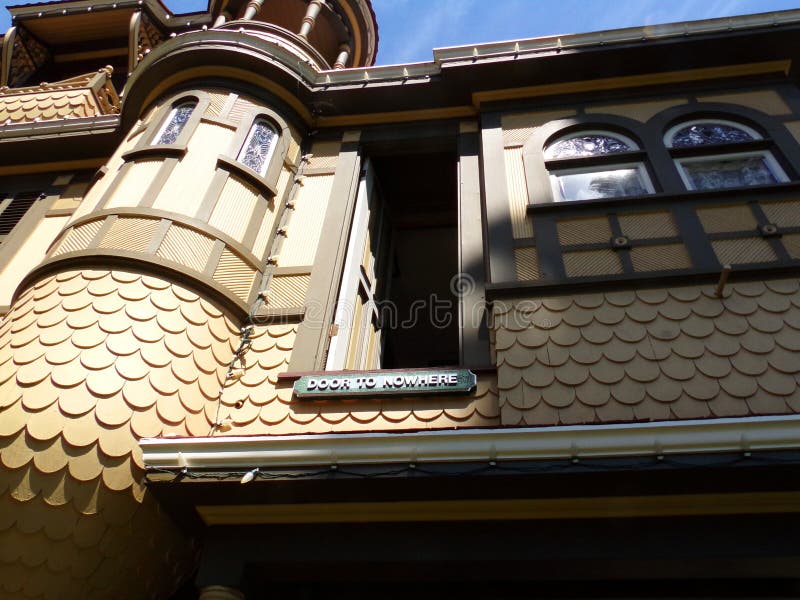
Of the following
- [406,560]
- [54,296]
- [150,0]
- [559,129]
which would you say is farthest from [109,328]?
[150,0]

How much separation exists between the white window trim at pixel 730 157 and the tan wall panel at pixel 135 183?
5.63 meters

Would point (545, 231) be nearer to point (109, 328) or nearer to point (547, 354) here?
point (547, 354)

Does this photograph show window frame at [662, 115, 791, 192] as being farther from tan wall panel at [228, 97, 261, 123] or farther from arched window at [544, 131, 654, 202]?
tan wall panel at [228, 97, 261, 123]

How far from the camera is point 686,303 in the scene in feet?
17.5

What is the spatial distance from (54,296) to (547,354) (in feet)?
13.9

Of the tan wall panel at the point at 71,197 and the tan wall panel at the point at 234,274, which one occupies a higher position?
the tan wall panel at the point at 71,197

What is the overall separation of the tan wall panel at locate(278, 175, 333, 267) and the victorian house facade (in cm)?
5

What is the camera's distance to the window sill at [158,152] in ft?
22.4

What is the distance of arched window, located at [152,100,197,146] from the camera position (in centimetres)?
731

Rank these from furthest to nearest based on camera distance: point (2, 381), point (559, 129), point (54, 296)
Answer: point (559, 129) → point (54, 296) → point (2, 381)

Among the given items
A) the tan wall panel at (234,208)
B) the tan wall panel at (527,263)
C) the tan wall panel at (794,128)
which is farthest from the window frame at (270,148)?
the tan wall panel at (794,128)

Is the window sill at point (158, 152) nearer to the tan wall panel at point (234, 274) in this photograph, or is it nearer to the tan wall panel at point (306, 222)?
the tan wall panel at point (306, 222)

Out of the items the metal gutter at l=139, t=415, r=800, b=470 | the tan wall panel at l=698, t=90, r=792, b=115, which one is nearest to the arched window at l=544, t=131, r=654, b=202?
the tan wall panel at l=698, t=90, r=792, b=115

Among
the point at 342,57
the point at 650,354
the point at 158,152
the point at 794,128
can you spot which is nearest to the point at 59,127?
the point at 158,152
